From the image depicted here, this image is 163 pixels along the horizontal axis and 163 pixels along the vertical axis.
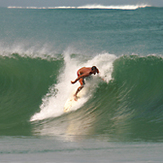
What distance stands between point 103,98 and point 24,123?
2.87 meters

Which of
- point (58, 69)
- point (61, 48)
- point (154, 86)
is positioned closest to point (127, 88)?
point (154, 86)

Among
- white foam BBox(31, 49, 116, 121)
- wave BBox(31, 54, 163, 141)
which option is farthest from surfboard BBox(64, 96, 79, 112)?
wave BBox(31, 54, 163, 141)

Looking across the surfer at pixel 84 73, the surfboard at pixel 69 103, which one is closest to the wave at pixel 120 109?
the surfboard at pixel 69 103

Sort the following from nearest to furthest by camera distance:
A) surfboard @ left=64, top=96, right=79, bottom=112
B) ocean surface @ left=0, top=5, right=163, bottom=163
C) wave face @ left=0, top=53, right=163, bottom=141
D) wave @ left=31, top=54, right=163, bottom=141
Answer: ocean surface @ left=0, top=5, right=163, bottom=163 → wave @ left=31, top=54, right=163, bottom=141 → wave face @ left=0, top=53, right=163, bottom=141 → surfboard @ left=64, top=96, right=79, bottom=112

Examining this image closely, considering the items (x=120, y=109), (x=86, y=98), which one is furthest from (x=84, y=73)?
(x=120, y=109)

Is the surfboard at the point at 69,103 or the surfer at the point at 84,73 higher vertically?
the surfer at the point at 84,73

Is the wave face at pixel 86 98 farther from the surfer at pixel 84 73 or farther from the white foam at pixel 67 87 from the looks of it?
the surfer at pixel 84 73

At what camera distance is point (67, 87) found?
10.4 m

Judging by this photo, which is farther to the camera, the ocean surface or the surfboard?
the surfboard

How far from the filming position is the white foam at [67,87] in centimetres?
930

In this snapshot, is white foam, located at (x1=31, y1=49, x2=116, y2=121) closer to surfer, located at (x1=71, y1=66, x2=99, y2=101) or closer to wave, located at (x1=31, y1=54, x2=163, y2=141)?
wave, located at (x1=31, y1=54, x2=163, y2=141)

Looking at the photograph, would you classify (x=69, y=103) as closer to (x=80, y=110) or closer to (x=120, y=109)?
(x=80, y=110)

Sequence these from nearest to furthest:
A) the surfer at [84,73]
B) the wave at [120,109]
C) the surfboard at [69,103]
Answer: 1. the wave at [120,109]
2. the surfboard at [69,103]
3. the surfer at [84,73]

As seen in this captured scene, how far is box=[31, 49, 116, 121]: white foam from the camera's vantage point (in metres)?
9.30
